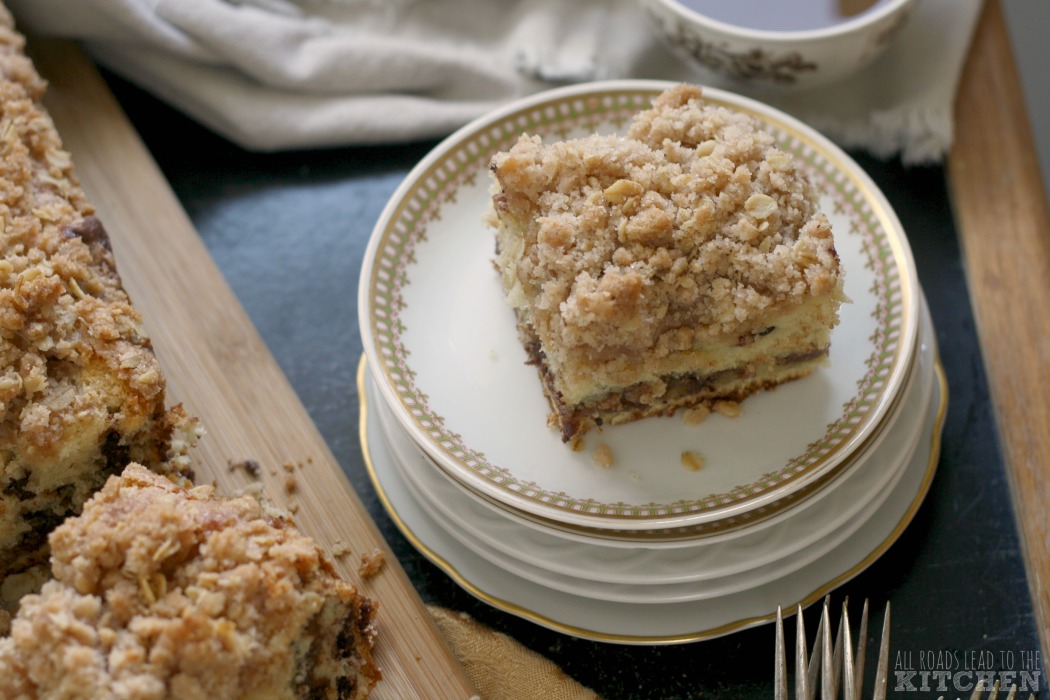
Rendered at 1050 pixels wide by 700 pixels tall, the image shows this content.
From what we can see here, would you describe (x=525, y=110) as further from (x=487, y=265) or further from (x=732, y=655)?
(x=732, y=655)

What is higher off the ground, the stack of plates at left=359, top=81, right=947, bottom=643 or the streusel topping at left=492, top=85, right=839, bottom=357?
the streusel topping at left=492, top=85, right=839, bottom=357

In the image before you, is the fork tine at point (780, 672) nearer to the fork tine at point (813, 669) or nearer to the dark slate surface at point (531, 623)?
the fork tine at point (813, 669)

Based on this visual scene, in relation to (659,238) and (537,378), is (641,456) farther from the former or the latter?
(659,238)

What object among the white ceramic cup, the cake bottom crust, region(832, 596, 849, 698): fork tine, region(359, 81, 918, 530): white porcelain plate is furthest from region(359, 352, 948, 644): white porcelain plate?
the white ceramic cup

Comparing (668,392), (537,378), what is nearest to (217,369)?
(537,378)

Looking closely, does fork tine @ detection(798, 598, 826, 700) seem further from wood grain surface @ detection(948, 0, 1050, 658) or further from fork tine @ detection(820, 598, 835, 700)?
wood grain surface @ detection(948, 0, 1050, 658)
